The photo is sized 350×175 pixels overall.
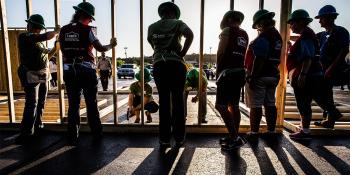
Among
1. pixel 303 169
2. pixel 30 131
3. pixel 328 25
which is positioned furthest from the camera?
pixel 328 25

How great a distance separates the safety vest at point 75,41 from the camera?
3758 millimetres

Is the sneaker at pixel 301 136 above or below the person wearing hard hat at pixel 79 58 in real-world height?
below

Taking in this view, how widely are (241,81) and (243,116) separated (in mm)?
3319

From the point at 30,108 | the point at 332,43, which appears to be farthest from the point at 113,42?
the point at 332,43

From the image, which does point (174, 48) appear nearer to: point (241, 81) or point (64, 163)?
point (241, 81)

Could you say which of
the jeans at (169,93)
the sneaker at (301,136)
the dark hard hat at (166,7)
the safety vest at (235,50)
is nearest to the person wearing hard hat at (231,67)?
the safety vest at (235,50)

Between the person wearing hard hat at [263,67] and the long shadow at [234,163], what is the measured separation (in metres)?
0.75

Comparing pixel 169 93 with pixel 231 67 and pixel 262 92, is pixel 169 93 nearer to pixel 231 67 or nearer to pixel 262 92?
pixel 231 67

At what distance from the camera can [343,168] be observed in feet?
10.2

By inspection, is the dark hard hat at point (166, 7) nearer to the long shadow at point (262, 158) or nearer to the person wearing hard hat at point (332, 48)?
the long shadow at point (262, 158)

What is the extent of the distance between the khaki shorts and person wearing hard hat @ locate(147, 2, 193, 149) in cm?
108

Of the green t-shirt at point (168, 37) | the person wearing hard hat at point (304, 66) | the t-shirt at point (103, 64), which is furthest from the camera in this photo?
the t-shirt at point (103, 64)

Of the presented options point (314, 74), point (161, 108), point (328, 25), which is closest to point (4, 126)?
point (161, 108)

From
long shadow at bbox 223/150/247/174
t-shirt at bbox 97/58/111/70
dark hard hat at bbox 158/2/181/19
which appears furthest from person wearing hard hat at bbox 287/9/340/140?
t-shirt at bbox 97/58/111/70
